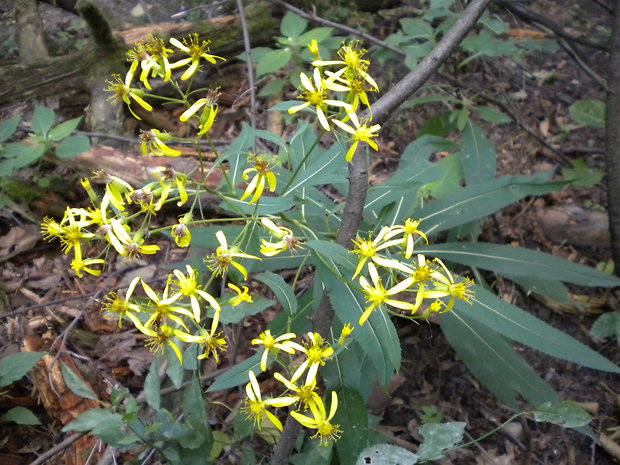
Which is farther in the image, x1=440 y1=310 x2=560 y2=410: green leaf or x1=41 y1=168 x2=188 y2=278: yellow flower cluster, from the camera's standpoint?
x1=440 y1=310 x2=560 y2=410: green leaf

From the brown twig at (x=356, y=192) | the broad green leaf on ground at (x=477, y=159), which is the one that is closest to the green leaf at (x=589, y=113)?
the broad green leaf on ground at (x=477, y=159)

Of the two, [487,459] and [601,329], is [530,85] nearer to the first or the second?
[601,329]

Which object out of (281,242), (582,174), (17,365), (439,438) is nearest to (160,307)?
(281,242)

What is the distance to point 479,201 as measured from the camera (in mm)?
2217

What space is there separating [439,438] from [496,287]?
130 centimetres

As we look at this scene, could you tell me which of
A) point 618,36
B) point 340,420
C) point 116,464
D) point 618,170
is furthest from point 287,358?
point 618,36

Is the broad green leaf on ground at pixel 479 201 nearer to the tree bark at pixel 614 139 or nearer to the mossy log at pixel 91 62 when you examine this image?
the tree bark at pixel 614 139

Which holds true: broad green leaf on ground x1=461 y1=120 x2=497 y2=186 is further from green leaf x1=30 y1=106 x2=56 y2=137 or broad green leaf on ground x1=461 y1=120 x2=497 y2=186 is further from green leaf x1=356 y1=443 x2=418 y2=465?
green leaf x1=30 y1=106 x2=56 y2=137

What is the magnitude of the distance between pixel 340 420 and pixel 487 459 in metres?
0.82

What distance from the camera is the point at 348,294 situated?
161 cm

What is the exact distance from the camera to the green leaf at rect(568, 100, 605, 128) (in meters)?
2.81

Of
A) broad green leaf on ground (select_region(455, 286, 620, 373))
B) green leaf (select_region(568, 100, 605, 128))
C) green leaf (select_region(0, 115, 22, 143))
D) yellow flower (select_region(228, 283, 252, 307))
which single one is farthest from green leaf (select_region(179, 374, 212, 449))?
green leaf (select_region(568, 100, 605, 128))

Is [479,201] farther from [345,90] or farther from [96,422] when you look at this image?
[96,422]

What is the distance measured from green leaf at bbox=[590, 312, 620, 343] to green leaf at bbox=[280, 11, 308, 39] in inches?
84.6
